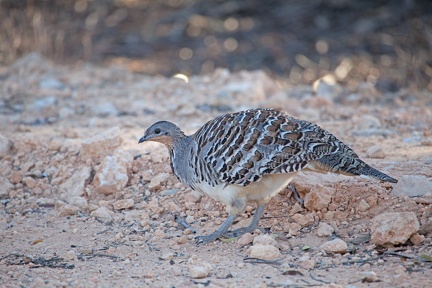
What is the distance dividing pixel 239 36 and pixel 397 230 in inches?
356

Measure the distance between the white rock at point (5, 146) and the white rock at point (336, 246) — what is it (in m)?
3.85

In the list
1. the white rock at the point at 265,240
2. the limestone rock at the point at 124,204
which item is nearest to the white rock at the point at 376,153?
the white rock at the point at 265,240

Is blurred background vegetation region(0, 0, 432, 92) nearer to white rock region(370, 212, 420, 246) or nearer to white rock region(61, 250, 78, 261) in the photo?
white rock region(370, 212, 420, 246)

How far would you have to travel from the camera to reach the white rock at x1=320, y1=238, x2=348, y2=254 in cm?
504

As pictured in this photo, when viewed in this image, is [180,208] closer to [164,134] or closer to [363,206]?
[164,134]

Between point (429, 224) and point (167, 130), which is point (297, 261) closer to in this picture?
point (429, 224)

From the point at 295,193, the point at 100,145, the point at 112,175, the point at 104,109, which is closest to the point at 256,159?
the point at 295,193

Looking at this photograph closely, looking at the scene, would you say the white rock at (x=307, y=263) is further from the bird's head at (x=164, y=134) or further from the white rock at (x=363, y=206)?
the bird's head at (x=164, y=134)

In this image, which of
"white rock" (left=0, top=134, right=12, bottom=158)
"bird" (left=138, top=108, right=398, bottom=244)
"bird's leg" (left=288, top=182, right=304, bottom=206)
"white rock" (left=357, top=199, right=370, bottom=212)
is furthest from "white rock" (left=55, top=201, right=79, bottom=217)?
"white rock" (left=357, top=199, right=370, bottom=212)

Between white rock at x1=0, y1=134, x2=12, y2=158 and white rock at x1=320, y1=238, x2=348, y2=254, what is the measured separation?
3852 mm

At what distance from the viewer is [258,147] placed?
5.42m

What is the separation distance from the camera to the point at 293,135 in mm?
5430

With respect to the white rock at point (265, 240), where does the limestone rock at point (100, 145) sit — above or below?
above

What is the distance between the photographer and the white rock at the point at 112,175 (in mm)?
6570
